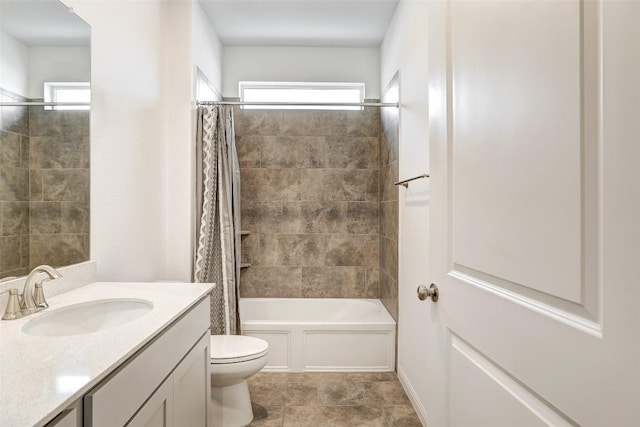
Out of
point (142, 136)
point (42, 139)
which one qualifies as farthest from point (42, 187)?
point (142, 136)

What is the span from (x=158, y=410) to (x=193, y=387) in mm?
344

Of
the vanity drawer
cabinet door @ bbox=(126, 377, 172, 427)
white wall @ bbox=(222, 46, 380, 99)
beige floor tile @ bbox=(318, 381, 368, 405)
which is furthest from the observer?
white wall @ bbox=(222, 46, 380, 99)

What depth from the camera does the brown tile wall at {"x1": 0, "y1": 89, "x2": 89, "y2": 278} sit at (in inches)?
49.0

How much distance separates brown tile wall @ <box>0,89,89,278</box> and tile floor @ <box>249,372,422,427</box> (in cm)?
139

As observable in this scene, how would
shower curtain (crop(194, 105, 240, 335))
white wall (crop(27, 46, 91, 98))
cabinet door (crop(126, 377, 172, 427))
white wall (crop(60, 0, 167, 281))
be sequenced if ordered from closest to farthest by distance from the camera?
cabinet door (crop(126, 377, 172, 427)) < white wall (crop(27, 46, 91, 98)) < white wall (crop(60, 0, 167, 281)) < shower curtain (crop(194, 105, 240, 335))

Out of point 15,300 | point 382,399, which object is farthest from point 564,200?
point 382,399

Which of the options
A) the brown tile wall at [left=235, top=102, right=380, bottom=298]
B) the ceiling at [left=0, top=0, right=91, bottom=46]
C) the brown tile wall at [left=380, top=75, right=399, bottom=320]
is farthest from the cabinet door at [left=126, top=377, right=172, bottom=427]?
the brown tile wall at [left=235, top=102, right=380, bottom=298]

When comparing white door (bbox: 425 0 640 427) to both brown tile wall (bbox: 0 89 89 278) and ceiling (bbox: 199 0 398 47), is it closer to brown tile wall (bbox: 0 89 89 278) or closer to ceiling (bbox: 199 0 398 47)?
brown tile wall (bbox: 0 89 89 278)

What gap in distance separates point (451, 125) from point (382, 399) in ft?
6.41

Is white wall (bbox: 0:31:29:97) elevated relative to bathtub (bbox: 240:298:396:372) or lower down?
elevated

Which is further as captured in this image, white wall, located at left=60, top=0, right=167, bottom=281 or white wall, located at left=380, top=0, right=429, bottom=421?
white wall, located at left=380, top=0, right=429, bottom=421

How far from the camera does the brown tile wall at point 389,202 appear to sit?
9.15 ft

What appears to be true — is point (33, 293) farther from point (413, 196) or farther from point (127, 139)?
point (413, 196)

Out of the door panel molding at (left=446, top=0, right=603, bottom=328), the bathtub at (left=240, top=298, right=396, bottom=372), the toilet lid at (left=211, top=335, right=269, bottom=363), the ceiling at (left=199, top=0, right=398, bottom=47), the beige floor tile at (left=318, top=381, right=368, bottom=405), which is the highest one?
the ceiling at (left=199, top=0, right=398, bottom=47)
